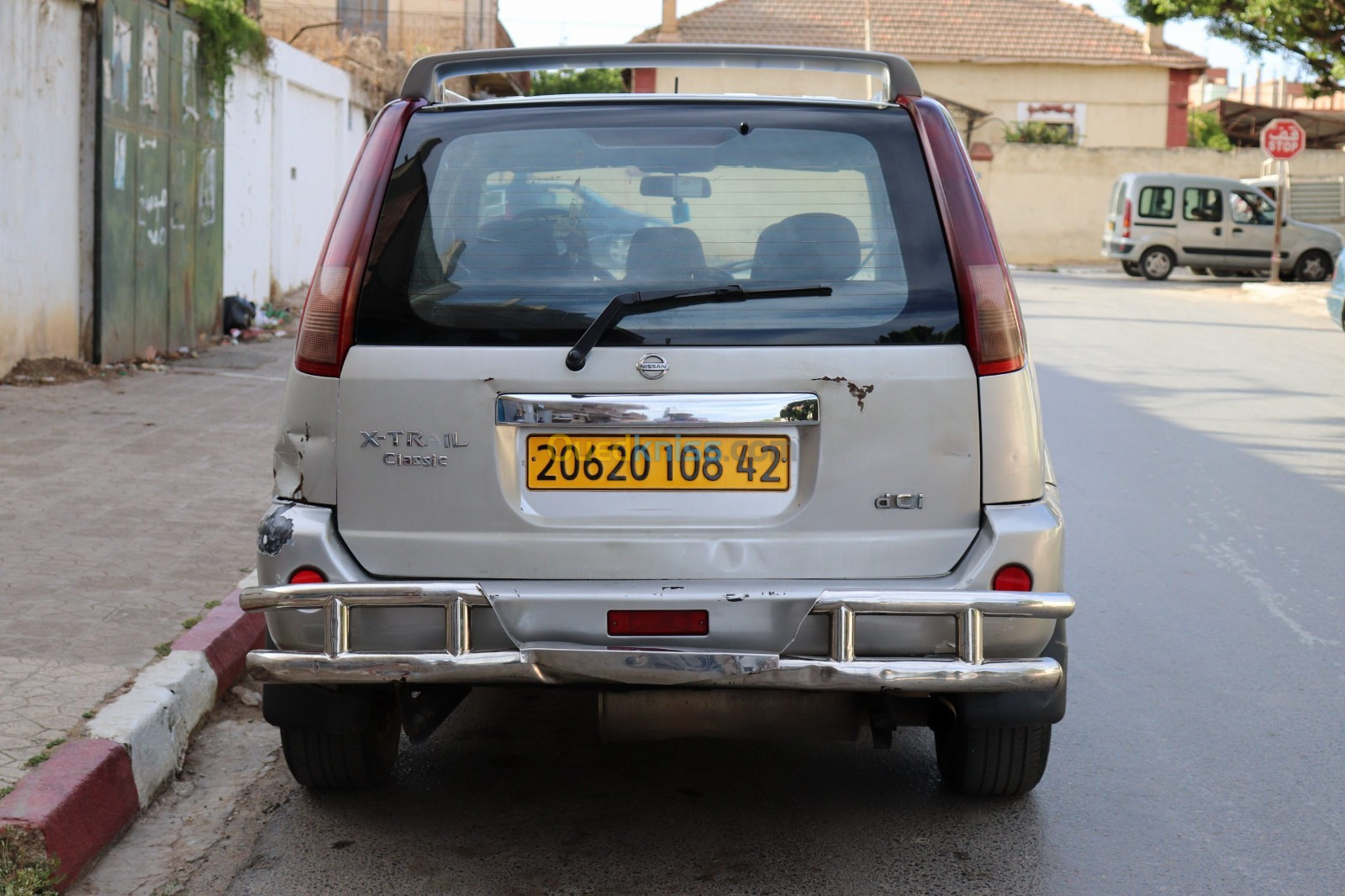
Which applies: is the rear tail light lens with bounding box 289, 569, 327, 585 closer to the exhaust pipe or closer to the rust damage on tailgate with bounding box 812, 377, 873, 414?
the exhaust pipe

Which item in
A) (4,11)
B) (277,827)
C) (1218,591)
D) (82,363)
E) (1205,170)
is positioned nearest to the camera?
(277,827)

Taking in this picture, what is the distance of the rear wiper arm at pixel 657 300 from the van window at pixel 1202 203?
2877cm

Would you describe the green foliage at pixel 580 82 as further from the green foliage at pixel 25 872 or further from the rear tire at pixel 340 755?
the green foliage at pixel 25 872

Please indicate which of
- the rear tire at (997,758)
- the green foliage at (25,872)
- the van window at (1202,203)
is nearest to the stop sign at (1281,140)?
the van window at (1202,203)

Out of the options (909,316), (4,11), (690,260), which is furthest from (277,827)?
(4,11)

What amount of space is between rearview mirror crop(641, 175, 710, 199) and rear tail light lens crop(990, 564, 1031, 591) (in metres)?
1.08

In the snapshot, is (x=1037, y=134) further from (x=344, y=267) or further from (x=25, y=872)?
(x=25, y=872)

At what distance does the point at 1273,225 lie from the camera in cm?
2998

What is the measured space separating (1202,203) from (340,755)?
29.1 meters

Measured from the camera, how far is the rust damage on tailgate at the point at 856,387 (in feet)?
10.7

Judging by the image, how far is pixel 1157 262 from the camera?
100 ft

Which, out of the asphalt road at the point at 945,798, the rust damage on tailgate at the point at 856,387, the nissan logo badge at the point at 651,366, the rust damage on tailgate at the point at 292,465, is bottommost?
the asphalt road at the point at 945,798

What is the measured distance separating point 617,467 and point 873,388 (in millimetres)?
584

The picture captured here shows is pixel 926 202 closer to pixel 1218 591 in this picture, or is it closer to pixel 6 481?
pixel 1218 591
